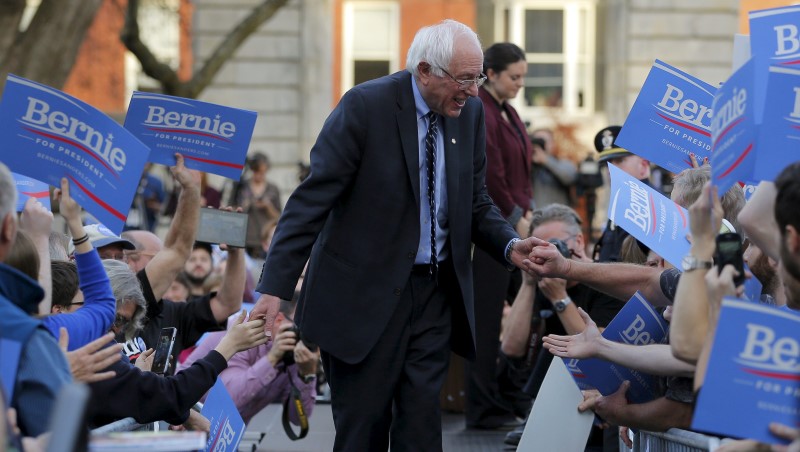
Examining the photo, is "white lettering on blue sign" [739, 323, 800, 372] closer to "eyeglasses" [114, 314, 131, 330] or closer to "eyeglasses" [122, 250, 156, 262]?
"eyeglasses" [114, 314, 131, 330]

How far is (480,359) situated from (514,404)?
566mm

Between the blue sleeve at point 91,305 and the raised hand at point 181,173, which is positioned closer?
the blue sleeve at point 91,305

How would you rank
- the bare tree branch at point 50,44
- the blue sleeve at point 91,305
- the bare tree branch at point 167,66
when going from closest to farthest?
the blue sleeve at point 91,305 → the bare tree branch at point 50,44 → the bare tree branch at point 167,66

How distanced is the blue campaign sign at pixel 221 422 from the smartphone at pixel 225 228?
1.00 meters

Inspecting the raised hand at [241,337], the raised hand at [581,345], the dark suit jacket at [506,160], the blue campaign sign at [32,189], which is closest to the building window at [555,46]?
the dark suit jacket at [506,160]

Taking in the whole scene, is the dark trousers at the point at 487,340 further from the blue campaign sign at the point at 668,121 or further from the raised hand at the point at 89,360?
the raised hand at the point at 89,360

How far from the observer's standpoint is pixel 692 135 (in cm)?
699

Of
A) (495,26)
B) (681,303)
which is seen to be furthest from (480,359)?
(495,26)

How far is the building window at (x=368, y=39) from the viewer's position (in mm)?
26547

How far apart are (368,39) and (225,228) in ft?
63.5

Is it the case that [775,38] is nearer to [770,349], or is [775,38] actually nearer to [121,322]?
[770,349]

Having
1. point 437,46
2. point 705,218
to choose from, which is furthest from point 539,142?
point 705,218

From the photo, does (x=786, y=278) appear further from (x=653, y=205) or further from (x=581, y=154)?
(x=581, y=154)

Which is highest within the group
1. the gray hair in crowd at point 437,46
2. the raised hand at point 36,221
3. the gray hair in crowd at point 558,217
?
the gray hair in crowd at point 437,46
